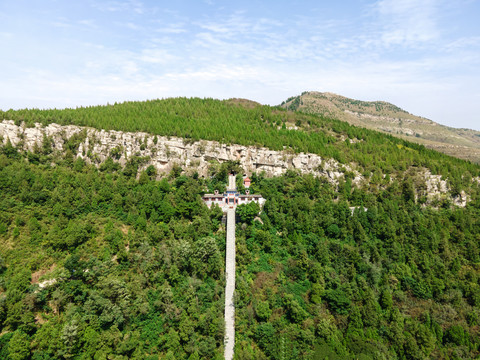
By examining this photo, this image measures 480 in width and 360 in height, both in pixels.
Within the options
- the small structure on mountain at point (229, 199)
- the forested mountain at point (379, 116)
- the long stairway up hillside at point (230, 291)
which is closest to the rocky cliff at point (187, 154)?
the small structure on mountain at point (229, 199)

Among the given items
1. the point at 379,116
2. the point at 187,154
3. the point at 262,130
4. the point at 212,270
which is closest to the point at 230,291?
the point at 212,270

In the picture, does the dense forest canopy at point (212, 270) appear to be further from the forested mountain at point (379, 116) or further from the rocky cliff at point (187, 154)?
the forested mountain at point (379, 116)

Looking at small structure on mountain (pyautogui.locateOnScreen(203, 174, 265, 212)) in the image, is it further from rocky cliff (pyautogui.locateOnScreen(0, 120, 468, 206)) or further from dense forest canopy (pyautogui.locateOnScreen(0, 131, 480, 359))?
rocky cliff (pyautogui.locateOnScreen(0, 120, 468, 206))

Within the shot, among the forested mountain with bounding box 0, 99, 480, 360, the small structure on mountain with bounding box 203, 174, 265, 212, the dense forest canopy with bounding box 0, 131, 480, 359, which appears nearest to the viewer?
the dense forest canopy with bounding box 0, 131, 480, 359

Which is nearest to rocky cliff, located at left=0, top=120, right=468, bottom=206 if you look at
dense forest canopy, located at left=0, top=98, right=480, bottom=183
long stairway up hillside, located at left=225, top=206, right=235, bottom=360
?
dense forest canopy, located at left=0, top=98, right=480, bottom=183

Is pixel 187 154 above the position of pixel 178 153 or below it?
below

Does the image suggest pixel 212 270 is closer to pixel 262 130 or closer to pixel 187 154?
pixel 187 154
